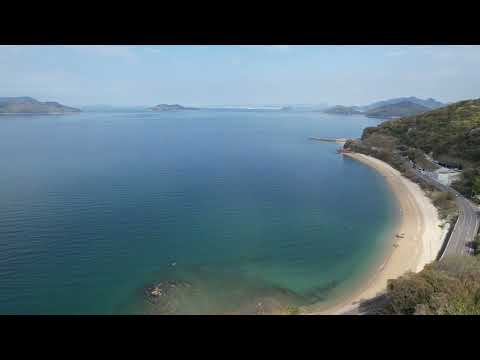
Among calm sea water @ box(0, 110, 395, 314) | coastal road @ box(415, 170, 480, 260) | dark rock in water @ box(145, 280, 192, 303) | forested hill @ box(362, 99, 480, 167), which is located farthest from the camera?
forested hill @ box(362, 99, 480, 167)

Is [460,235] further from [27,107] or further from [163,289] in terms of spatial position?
[27,107]

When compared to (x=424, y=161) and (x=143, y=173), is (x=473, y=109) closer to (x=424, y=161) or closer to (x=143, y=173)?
(x=424, y=161)

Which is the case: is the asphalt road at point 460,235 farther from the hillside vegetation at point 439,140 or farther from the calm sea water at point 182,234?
the hillside vegetation at point 439,140

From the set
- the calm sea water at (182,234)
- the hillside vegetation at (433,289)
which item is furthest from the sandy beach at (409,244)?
the hillside vegetation at (433,289)

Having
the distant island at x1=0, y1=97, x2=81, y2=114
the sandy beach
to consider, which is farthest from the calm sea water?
the distant island at x1=0, y1=97, x2=81, y2=114

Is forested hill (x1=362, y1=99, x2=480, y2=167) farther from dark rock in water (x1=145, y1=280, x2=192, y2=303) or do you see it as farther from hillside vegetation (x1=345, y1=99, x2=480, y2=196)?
dark rock in water (x1=145, y1=280, x2=192, y2=303)
